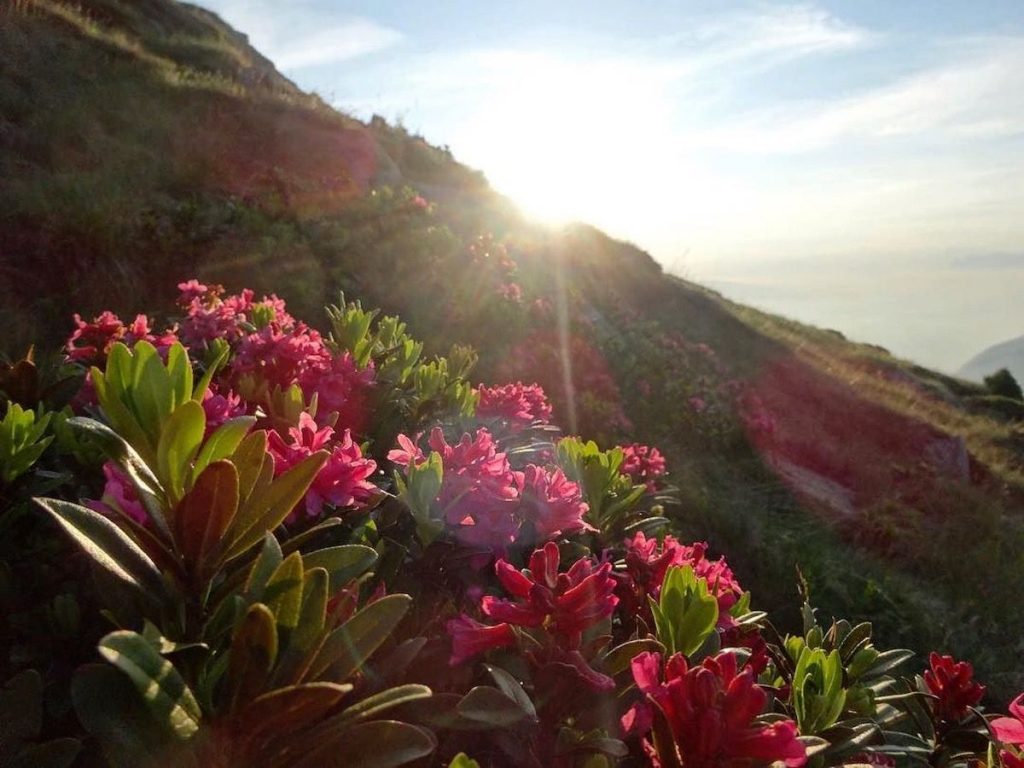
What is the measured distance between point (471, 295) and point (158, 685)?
6112mm

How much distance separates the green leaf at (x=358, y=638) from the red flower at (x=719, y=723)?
0.33 m

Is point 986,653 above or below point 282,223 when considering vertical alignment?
below

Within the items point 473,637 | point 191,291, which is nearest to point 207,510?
point 473,637

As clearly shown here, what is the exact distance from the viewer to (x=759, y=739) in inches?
35.0

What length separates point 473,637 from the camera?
111 cm

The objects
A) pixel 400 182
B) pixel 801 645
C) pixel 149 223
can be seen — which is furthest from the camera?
pixel 400 182

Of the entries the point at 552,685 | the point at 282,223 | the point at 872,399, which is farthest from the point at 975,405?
the point at 552,685

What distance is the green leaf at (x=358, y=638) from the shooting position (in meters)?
0.90

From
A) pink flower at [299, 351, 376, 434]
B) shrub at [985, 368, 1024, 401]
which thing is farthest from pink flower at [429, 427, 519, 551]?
shrub at [985, 368, 1024, 401]

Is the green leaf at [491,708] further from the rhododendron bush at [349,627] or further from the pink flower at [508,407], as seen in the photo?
the pink flower at [508,407]

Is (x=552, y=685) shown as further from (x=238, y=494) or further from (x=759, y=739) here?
(x=238, y=494)

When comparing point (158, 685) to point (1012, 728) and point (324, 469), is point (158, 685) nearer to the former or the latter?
point (324, 469)

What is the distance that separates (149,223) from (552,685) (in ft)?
16.3

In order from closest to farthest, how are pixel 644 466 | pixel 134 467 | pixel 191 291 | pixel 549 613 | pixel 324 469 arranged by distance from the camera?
1. pixel 134 467
2. pixel 549 613
3. pixel 324 469
4. pixel 191 291
5. pixel 644 466
